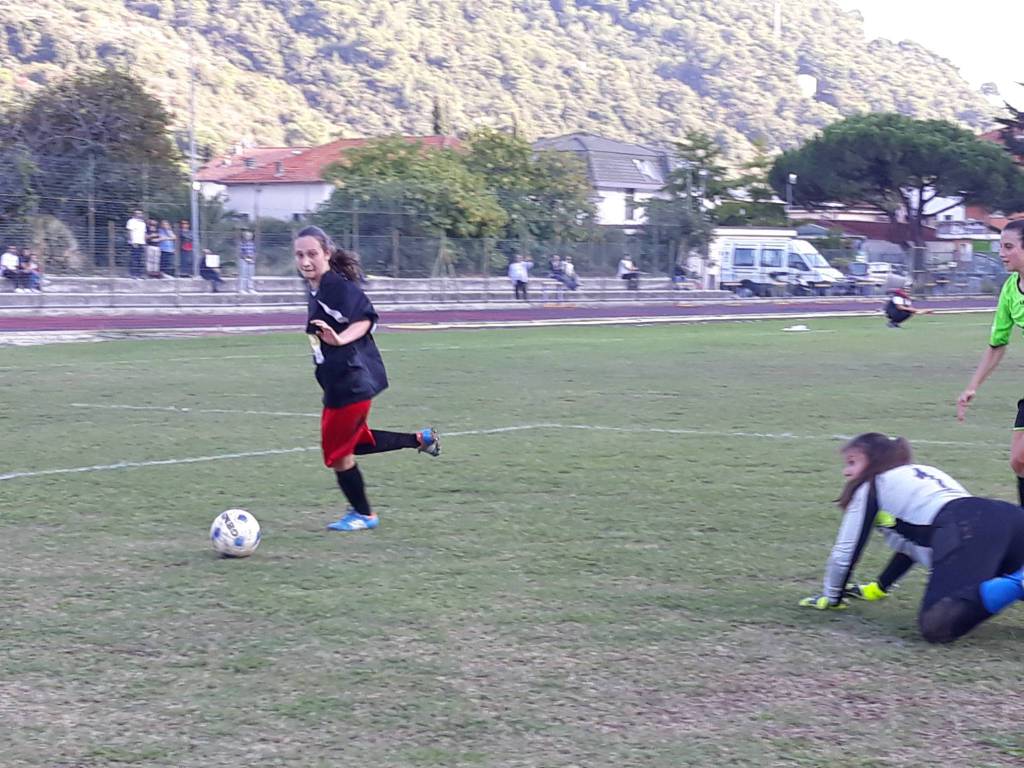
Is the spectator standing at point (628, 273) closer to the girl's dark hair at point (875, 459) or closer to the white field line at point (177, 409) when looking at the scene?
the white field line at point (177, 409)

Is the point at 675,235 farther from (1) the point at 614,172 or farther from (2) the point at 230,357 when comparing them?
(1) the point at 614,172

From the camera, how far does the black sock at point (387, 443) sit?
Answer: 24.1ft

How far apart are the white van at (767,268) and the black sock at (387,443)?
38.9 meters

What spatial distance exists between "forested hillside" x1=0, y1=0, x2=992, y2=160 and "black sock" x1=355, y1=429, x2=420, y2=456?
8880 cm

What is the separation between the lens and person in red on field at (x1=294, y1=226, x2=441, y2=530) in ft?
22.8

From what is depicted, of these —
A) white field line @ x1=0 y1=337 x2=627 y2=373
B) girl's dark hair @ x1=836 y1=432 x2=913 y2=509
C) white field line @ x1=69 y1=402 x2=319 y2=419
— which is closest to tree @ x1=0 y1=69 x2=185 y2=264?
white field line @ x1=0 y1=337 x2=627 y2=373

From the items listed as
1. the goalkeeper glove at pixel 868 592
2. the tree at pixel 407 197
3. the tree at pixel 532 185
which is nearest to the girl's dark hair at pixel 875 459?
the goalkeeper glove at pixel 868 592

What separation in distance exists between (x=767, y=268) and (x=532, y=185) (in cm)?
1235

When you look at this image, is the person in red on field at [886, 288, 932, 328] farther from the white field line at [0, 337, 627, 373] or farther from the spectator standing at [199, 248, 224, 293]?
the spectator standing at [199, 248, 224, 293]

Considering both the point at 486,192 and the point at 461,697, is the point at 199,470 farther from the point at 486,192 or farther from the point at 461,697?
the point at 486,192

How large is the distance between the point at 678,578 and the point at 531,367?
11466 millimetres

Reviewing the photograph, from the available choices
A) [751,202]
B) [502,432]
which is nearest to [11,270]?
[502,432]

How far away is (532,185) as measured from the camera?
181 ft

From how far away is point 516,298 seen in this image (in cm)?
3769
